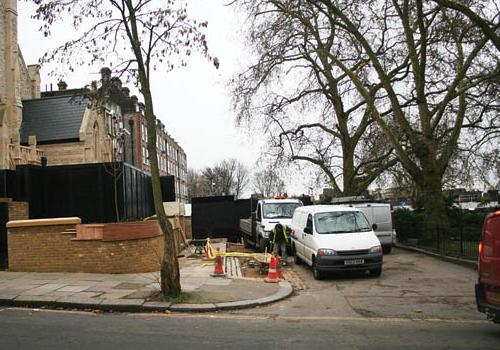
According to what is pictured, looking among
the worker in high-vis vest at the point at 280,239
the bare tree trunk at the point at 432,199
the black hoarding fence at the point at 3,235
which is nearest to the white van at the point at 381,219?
the bare tree trunk at the point at 432,199

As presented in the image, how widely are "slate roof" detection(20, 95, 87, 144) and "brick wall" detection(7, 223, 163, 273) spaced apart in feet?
69.8

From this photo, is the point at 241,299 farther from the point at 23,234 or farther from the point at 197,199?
the point at 197,199

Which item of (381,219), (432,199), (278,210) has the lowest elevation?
(381,219)

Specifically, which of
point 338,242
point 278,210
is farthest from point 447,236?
point 338,242

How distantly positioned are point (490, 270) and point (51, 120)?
34.2 m

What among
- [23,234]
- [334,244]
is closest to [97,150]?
[23,234]

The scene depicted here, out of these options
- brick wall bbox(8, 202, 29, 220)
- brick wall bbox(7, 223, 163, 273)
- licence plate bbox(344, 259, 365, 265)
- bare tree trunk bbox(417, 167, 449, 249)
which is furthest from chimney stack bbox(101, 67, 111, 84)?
bare tree trunk bbox(417, 167, 449, 249)

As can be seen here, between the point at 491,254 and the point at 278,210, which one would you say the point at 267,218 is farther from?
the point at 491,254

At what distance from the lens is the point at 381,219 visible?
20.2m

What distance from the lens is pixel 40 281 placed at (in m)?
11.6

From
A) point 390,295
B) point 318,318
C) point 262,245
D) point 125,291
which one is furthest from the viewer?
point 262,245

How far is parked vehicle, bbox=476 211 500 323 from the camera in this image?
22.6 ft

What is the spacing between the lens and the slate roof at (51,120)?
33.5 meters

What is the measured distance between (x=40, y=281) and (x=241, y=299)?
4919 millimetres
